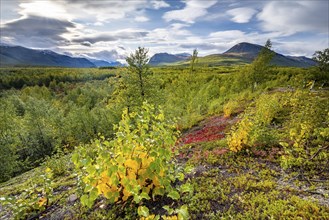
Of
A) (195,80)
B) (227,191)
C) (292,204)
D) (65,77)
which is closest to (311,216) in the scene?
(292,204)

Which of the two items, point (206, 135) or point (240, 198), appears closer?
point (240, 198)

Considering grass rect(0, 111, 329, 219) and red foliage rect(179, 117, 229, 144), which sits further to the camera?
red foliage rect(179, 117, 229, 144)

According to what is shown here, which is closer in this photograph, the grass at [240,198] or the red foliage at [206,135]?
the grass at [240,198]

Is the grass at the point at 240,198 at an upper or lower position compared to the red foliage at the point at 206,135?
upper

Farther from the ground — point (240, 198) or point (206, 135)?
point (240, 198)

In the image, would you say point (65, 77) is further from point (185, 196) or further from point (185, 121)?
point (185, 196)

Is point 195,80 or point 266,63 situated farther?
point 195,80

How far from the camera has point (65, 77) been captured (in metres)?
91.2

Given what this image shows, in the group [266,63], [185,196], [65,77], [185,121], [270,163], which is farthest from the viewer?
[65,77]

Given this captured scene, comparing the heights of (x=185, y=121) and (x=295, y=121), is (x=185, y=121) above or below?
below

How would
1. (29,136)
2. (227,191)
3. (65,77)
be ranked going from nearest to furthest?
(227,191), (29,136), (65,77)

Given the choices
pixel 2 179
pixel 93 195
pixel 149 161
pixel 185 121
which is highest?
pixel 149 161

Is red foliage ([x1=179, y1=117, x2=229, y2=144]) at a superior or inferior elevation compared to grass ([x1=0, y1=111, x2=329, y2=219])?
inferior

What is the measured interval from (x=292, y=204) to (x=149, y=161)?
375 centimetres
